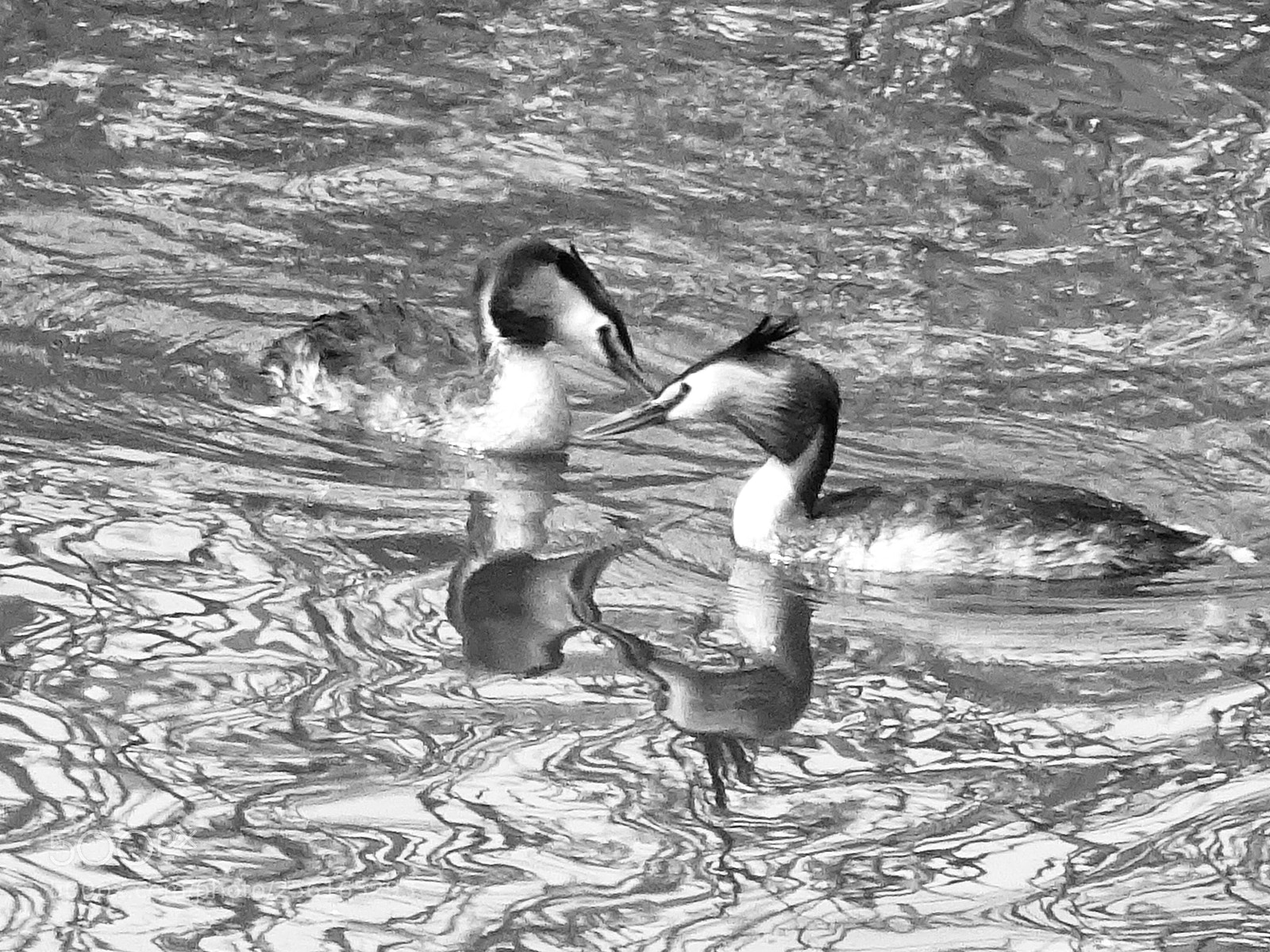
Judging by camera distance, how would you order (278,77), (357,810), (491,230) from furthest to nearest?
(278,77)
(491,230)
(357,810)

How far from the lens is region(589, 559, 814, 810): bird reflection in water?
7.70m

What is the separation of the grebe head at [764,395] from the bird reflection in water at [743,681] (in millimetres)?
589

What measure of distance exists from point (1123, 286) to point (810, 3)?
11.8 ft

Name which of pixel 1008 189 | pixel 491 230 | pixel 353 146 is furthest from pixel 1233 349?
pixel 353 146

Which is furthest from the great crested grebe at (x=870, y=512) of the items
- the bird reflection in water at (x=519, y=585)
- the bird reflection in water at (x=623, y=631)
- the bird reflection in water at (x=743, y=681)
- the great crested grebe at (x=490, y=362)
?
the great crested grebe at (x=490, y=362)

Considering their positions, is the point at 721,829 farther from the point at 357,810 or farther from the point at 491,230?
the point at 491,230

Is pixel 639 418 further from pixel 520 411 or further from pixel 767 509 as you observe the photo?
pixel 520 411

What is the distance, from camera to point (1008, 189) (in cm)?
1245

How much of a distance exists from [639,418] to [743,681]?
1468 millimetres

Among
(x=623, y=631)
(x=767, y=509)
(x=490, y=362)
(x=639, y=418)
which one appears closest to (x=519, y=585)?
(x=623, y=631)

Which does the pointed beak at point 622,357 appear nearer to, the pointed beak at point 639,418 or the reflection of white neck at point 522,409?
the reflection of white neck at point 522,409

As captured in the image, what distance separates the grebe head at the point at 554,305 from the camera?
10.0m

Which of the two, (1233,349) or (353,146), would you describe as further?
(353,146)

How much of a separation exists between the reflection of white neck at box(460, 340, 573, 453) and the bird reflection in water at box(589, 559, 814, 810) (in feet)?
5.08
